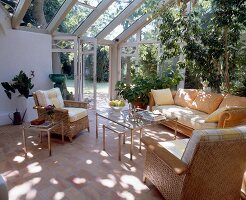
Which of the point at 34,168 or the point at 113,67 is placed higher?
the point at 113,67

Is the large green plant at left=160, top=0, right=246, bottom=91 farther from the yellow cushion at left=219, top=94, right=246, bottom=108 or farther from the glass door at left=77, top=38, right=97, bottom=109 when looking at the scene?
the glass door at left=77, top=38, right=97, bottom=109

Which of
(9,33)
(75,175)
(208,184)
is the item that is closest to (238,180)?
(208,184)

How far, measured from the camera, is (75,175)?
2.74 meters

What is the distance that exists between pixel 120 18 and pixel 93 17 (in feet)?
2.95

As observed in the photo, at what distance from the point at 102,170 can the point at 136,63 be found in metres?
4.73

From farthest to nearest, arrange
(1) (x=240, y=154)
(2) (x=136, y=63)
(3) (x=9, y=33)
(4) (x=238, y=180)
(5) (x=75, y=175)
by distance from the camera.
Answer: (2) (x=136, y=63), (3) (x=9, y=33), (5) (x=75, y=175), (4) (x=238, y=180), (1) (x=240, y=154)

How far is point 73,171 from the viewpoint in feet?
9.33

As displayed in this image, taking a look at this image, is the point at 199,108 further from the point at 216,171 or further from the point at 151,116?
the point at 216,171

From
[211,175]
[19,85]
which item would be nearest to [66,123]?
[19,85]

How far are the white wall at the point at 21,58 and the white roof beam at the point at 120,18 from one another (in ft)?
5.58

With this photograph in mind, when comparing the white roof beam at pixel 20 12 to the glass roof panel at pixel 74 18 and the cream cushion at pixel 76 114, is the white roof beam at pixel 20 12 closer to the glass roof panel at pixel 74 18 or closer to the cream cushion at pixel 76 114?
the glass roof panel at pixel 74 18

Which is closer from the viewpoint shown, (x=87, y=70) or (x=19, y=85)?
(x=19, y=85)

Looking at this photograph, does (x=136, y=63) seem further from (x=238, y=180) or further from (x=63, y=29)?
(x=238, y=180)

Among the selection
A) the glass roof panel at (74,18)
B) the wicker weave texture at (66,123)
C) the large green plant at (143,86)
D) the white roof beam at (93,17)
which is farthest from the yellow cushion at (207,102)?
the glass roof panel at (74,18)
